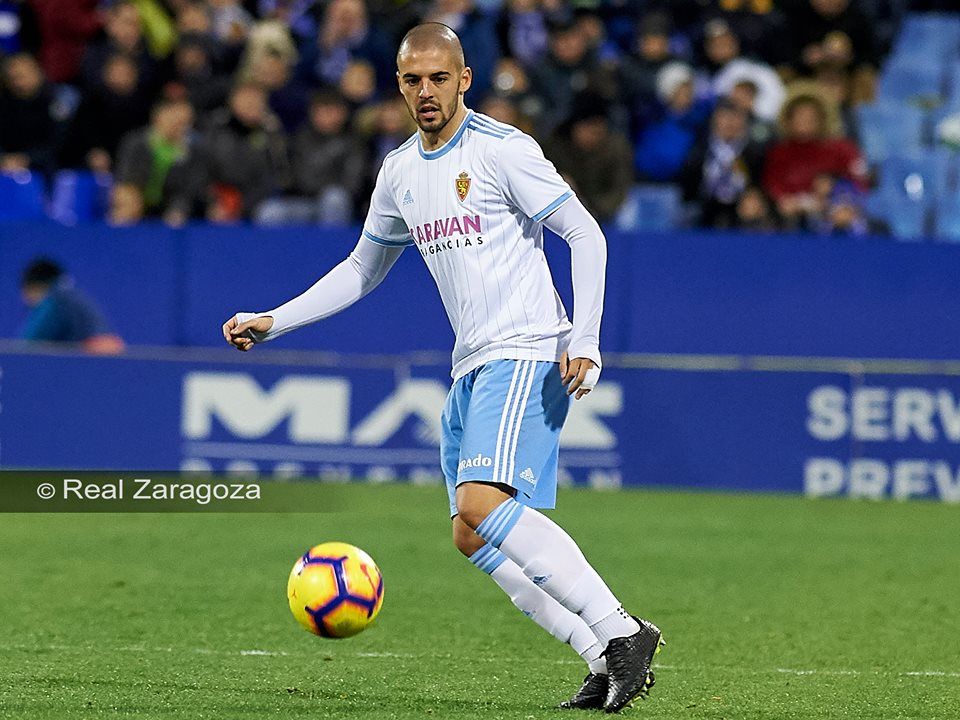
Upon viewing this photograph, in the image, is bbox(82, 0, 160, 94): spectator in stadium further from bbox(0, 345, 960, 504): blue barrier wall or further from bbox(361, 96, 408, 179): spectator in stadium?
bbox(0, 345, 960, 504): blue barrier wall

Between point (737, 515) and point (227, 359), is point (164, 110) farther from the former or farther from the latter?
point (737, 515)

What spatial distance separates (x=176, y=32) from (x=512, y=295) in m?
11.1

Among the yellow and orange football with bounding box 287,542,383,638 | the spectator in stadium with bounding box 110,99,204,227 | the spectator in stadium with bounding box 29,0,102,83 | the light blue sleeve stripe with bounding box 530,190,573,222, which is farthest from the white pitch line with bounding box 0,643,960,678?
the spectator in stadium with bounding box 29,0,102,83

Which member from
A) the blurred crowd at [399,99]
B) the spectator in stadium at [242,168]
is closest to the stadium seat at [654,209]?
the blurred crowd at [399,99]

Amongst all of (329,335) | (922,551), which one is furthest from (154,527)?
(922,551)

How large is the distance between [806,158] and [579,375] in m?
8.90

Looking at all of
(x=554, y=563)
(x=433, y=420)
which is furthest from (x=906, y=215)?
(x=554, y=563)

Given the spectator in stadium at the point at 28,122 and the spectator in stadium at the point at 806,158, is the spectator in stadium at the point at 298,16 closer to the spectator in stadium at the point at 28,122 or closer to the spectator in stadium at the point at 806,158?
the spectator in stadium at the point at 28,122

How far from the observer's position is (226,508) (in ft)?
39.0

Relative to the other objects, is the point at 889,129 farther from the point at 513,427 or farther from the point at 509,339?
the point at 513,427

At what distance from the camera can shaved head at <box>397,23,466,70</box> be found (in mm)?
5641

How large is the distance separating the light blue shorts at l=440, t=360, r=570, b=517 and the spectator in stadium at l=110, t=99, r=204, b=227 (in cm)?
863

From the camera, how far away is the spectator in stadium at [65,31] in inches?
631

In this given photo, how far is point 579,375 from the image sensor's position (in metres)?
5.45
